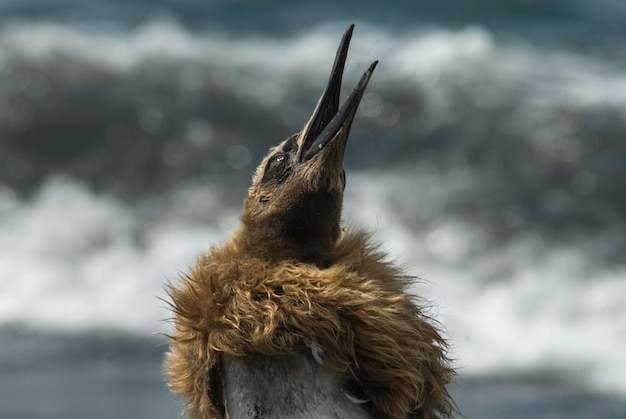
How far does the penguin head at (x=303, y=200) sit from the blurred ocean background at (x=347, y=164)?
4.21m

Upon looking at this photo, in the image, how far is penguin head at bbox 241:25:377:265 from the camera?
3365 mm

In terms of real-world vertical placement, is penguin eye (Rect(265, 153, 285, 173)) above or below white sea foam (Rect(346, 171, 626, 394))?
below

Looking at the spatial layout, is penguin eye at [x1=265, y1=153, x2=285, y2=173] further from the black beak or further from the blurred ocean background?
the blurred ocean background

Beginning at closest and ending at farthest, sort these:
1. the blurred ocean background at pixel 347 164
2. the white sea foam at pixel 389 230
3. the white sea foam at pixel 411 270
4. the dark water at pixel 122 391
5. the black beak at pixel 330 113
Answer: the black beak at pixel 330 113, the dark water at pixel 122 391, the blurred ocean background at pixel 347 164, the white sea foam at pixel 411 270, the white sea foam at pixel 389 230

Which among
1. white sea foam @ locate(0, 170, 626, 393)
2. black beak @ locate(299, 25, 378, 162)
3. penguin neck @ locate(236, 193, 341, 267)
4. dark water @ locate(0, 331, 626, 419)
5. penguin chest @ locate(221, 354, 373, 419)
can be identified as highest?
white sea foam @ locate(0, 170, 626, 393)

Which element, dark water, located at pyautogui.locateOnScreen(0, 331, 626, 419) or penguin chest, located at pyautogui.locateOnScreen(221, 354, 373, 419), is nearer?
penguin chest, located at pyautogui.locateOnScreen(221, 354, 373, 419)

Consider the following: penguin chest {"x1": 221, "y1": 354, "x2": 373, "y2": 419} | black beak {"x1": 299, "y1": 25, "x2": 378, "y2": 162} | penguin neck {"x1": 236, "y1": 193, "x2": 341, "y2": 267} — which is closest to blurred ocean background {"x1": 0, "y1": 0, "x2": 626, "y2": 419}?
black beak {"x1": 299, "y1": 25, "x2": 378, "y2": 162}

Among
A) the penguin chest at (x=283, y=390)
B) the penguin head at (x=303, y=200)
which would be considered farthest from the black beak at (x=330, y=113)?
the penguin chest at (x=283, y=390)

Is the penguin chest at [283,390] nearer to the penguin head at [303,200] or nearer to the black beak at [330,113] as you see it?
the penguin head at [303,200]

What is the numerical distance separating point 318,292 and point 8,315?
6.93 meters

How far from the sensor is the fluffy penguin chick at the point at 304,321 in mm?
3115

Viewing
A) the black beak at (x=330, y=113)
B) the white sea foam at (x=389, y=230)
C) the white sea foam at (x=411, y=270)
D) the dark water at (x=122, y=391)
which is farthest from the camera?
the white sea foam at (x=389, y=230)

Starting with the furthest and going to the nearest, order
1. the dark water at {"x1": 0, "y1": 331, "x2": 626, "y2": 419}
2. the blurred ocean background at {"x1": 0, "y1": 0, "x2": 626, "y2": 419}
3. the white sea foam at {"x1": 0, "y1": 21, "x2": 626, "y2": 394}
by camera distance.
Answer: the white sea foam at {"x1": 0, "y1": 21, "x2": 626, "y2": 394} → the blurred ocean background at {"x1": 0, "y1": 0, "x2": 626, "y2": 419} → the dark water at {"x1": 0, "y1": 331, "x2": 626, "y2": 419}

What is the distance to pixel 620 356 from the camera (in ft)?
28.1
